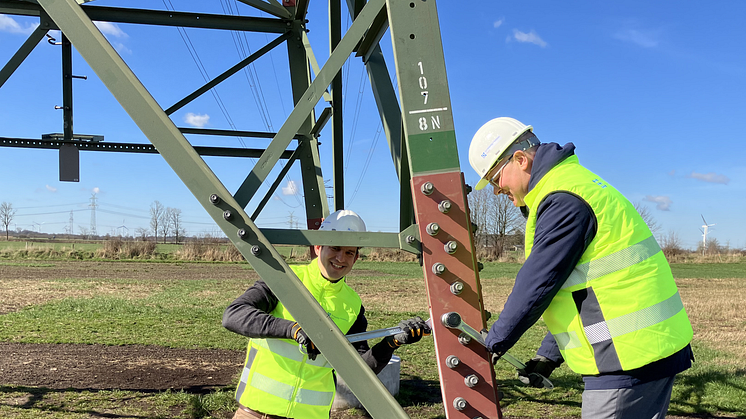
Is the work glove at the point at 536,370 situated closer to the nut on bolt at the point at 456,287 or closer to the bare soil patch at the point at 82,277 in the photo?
the nut on bolt at the point at 456,287

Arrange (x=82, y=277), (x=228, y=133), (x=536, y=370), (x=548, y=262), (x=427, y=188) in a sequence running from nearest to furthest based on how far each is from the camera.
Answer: (x=548, y=262)
(x=427, y=188)
(x=536, y=370)
(x=228, y=133)
(x=82, y=277)

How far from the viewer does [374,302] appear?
15.8 m

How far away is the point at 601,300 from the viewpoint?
2.16 metres

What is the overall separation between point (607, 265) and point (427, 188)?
2.62 feet

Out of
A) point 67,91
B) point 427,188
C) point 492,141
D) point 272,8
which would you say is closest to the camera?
point 427,188

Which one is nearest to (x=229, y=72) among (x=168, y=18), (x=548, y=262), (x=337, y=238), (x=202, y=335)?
(x=168, y=18)

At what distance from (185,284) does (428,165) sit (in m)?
18.7

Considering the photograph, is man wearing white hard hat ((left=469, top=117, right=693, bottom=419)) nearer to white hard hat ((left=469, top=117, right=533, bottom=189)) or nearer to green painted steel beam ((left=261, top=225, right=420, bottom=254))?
white hard hat ((left=469, top=117, right=533, bottom=189))

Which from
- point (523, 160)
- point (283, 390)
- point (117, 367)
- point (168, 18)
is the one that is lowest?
point (117, 367)

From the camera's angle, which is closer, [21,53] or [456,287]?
[456,287]

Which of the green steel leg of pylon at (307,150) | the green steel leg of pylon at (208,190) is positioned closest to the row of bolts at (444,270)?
the green steel leg of pylon at (208,190)

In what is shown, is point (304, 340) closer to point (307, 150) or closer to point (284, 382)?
point (284, 382)

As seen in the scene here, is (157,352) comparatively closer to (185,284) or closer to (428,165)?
(428,165)

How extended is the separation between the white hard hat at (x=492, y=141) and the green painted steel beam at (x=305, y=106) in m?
0.76
